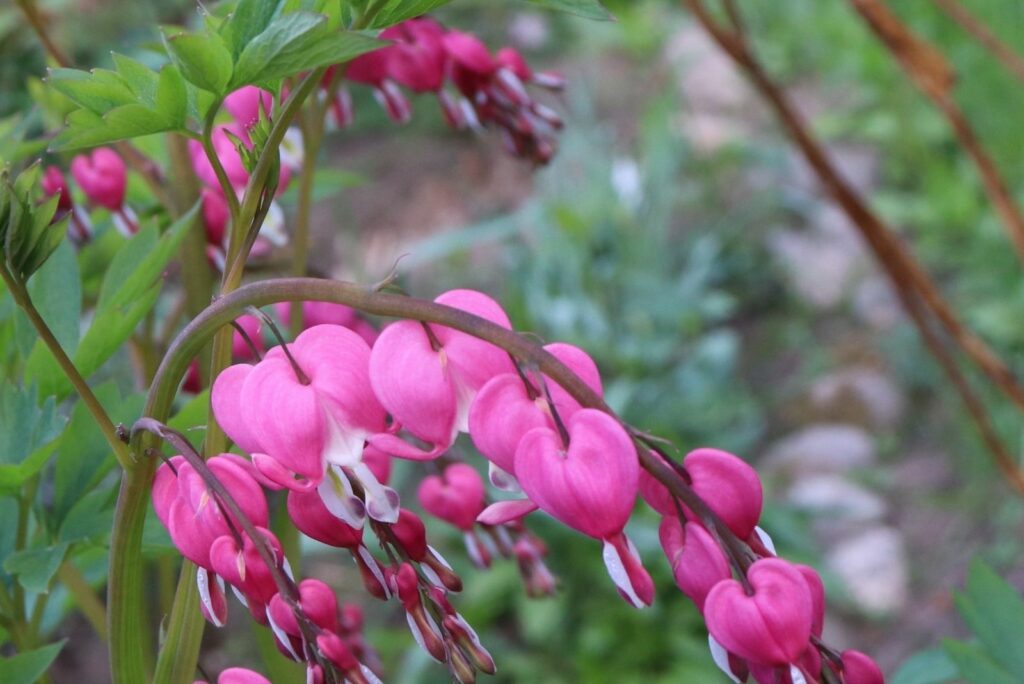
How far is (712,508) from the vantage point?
1.50 feet

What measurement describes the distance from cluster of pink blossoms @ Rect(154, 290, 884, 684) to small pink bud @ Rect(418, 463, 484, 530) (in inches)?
9.1

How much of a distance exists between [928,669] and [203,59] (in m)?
0.57

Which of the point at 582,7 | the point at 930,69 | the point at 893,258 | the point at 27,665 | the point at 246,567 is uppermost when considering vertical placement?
the point at 582,7

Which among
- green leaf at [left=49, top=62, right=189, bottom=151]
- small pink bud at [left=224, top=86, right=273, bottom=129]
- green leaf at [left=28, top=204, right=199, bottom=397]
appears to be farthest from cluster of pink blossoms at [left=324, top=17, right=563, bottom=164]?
green leaf at [left=49, top=62, right=189, bottom=151]

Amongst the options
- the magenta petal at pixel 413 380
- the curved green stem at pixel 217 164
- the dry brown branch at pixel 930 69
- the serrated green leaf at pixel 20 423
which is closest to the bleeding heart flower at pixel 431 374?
the magenta petal at pixel 413 380

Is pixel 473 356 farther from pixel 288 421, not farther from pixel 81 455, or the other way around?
pixel 81 455

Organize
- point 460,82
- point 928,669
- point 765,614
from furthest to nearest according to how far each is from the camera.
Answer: point 460,82
point 928,669
point 765,614

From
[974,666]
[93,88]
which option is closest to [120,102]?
[93,88]

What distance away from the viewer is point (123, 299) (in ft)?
2.04

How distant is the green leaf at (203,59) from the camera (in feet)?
1.53

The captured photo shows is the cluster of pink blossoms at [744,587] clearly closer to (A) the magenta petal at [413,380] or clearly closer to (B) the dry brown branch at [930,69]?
(A) the magenta petal at [413,380]

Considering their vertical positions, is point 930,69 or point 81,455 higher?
point 81,455

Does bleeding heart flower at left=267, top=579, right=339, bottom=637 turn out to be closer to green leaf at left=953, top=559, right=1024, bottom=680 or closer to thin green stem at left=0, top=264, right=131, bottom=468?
thin green stem at left=0, top=264, right=131, bottom=468

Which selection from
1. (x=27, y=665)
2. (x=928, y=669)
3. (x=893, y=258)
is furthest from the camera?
(x=893, y=258)
